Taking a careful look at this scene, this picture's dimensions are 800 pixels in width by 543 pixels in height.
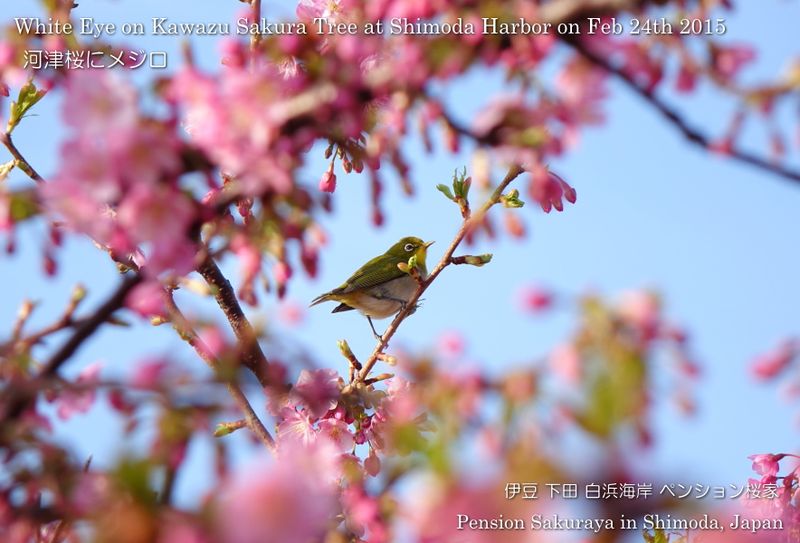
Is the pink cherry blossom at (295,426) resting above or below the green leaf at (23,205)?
above

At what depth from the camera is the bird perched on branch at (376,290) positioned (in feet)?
28.3

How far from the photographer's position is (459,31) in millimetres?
1823

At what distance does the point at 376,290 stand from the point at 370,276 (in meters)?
0.19

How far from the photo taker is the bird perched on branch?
862 centimetres

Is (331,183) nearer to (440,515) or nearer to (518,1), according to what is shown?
(518,1)

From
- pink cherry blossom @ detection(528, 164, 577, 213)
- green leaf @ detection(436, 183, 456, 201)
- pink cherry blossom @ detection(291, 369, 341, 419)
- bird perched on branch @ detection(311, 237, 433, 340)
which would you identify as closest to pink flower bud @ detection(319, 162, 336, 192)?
green leaf @ detection(436, 183, 456, 201)

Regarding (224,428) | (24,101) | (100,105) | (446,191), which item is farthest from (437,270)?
(100,105)

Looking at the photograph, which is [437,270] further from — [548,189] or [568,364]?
[568,364]

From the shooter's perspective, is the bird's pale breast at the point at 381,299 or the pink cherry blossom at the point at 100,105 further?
the bird's pale breast at the point at 381,299

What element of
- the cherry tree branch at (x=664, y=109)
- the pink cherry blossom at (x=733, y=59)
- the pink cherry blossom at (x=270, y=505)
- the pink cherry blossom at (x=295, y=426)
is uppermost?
the pink cherry blossom at (x=295, y=426)

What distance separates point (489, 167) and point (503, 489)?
729 mm

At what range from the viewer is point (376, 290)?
28.7 ft

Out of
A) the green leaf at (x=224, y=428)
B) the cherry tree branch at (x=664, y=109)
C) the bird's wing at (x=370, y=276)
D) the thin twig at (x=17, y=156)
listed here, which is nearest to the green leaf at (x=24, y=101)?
the thin twig at (x=17, y=156)

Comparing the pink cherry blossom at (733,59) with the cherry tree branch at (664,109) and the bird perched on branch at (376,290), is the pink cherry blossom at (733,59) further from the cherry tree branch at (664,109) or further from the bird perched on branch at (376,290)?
the bird perched on branch at (376,290)
